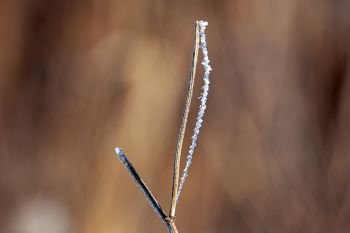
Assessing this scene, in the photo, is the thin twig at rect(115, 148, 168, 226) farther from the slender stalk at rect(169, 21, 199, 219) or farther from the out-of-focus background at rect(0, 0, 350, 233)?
the out-of-focus background at rect(0, 0, 350, 233)

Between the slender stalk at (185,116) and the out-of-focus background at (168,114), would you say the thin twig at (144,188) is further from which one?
the out-of-focus background at (168,114)

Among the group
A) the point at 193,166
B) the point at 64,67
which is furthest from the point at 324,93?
the point at 64,67

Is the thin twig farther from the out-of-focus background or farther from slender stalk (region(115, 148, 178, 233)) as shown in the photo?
the out-of-focus background

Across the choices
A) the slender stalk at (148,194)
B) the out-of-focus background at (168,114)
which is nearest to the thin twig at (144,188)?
the slender stalk at (148,194)

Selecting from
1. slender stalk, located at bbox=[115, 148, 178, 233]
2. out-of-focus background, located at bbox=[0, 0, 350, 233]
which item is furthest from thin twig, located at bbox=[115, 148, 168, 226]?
out-of-focus background, located at bbox=[0, 0, 350, 233]

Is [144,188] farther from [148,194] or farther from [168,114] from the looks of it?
[168,114]

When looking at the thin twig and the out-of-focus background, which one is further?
the out-of-focus background

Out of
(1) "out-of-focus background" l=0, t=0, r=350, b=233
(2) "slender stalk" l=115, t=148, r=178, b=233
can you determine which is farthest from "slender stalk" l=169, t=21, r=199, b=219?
(1) "out-of-focus background" l=0, t=0, r=350, b=233

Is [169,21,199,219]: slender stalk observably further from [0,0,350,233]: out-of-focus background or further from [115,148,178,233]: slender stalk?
[0,0,350,233]: out-of-focus background

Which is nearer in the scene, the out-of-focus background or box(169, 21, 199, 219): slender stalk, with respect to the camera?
Result: box(169, 21, 199, 219): slender stalk
